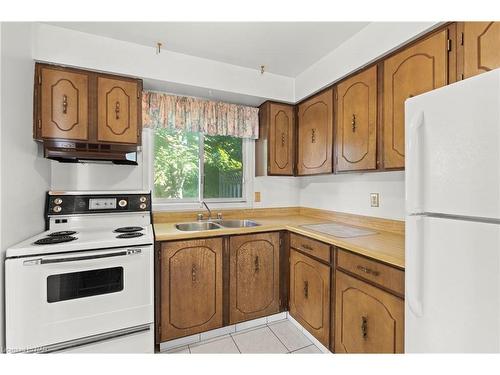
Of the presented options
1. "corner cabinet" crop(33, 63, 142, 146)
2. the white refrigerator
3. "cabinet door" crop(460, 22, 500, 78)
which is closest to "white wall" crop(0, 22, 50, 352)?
"corner cabinet" crop(33, 63, 142, 146)

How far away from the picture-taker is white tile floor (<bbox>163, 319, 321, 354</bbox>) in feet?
5.81

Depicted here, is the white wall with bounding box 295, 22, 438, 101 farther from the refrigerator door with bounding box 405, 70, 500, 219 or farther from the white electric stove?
the white electric stove

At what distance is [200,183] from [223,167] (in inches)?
12.4

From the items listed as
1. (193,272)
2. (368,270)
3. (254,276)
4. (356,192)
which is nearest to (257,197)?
(254,276)

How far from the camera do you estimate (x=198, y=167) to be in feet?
8.20

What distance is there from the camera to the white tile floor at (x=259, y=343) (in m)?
1.77

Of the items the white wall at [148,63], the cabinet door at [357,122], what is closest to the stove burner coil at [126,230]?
the white wall at [148,63]

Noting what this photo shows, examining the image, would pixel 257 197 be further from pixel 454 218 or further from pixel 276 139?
pixel 454 218

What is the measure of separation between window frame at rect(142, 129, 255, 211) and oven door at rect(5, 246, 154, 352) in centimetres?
80

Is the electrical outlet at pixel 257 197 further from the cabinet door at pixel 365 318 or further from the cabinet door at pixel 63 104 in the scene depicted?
the cabinet door at pixel 63 104

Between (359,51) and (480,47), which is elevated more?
(359,51)

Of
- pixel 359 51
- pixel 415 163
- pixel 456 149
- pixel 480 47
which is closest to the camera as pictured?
pixel 456 149

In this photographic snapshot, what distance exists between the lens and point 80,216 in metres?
1.87

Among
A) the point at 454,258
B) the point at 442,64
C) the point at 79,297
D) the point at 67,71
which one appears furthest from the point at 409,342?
the point at 67,71
